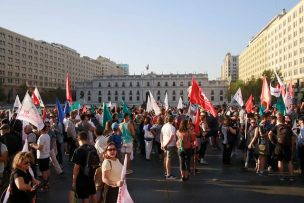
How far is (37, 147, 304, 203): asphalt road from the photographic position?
26.7 ft

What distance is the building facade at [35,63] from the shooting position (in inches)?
3873

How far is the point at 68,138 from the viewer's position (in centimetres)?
1296

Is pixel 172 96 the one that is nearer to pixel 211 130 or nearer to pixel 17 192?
pixel 211 130

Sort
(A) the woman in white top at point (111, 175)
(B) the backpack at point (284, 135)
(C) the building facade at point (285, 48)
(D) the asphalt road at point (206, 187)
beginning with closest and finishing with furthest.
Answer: (A) the woman in white top at point (111, 175) < (D) the asphalt road at point (206, 187) < (B) the backpack at point (284, 135) < (C) the building facade at point (285, 48)

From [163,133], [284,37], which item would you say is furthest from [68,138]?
[284,37]

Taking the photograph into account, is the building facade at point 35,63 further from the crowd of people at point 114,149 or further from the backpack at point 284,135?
the backpack at point 284,135

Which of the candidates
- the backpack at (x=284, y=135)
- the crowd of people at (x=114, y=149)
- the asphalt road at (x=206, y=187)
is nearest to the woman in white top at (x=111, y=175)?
the crowd of people at (x=114, y=149)

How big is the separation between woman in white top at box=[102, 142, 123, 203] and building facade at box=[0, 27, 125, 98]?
7477 centimetres

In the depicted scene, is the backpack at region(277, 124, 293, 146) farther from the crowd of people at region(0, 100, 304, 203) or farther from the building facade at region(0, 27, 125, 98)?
the building facade at region(0, 27, 125, 98)

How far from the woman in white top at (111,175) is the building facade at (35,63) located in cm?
7477

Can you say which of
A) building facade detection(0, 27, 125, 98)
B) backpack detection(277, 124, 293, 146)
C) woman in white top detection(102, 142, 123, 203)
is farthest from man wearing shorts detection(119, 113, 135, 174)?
building facade detection(0, 27, 125, 98)

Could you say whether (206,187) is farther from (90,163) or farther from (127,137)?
(90,163)

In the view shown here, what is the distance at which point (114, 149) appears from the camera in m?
5.79

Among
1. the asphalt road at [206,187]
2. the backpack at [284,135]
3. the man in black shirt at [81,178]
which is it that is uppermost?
the backpack at [284,135]
